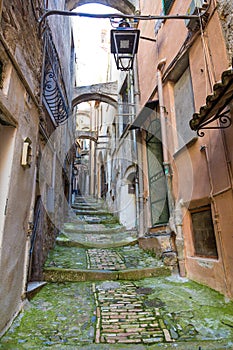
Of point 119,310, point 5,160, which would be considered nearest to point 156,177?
point 119,310

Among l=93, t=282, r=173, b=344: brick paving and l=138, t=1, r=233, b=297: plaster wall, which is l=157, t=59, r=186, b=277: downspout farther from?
l=93, t=282, r=173, b=344: brick paving

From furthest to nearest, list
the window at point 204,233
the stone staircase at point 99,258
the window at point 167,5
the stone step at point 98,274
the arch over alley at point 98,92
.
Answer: the arch over alley at point 98,92, the window at point 167,5, the stone staircase at point 99,258, the stone step at point 98,274, the window at point 204,233

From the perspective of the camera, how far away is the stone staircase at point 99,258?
4215mm

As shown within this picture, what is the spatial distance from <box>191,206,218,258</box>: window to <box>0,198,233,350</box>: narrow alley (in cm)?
57

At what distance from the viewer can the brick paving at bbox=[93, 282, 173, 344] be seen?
7.64ft

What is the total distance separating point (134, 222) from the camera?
25.4ft

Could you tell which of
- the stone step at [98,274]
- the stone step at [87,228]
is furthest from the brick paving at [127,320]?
the stone step at [87,228]

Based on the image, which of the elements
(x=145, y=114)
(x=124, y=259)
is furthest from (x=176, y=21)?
(x=124, y=259)

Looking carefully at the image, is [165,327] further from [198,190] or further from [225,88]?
[225,88]

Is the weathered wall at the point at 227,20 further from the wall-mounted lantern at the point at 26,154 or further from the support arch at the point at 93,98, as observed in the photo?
the support arch at the point at 93,98

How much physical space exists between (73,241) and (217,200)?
4.17 m

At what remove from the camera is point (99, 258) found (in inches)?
211

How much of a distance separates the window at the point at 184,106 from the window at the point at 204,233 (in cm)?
145

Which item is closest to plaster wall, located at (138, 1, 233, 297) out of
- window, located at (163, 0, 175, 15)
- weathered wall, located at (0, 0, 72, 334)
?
window, located at (163, 0, 175, 15)
